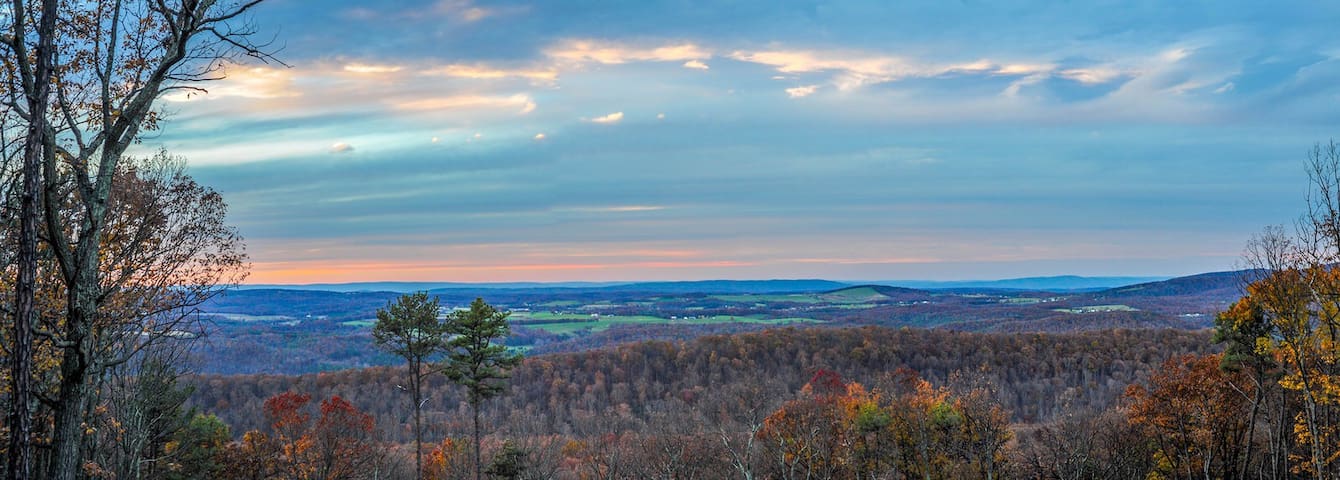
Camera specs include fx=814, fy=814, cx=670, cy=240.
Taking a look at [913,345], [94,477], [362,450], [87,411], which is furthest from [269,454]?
[913,345]

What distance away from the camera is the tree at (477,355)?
39.8m

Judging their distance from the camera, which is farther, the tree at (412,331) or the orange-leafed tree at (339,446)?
the orange-leafed tree at (339,446)

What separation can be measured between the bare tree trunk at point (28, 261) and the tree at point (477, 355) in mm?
30783

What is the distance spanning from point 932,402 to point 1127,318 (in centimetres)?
12681

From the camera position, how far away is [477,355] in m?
40.2

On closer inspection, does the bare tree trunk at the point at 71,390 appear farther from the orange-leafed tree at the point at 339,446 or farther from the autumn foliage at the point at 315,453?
the orange-leafed tree at the point at 339,446

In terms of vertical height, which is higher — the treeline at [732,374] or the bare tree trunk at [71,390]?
the bare tree trunk at [71,390]

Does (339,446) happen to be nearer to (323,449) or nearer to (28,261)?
(323,449)

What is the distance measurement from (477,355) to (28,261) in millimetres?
31638

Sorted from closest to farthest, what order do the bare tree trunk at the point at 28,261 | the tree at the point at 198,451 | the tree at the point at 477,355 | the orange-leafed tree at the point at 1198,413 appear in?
1. the bare tree trunk at the point at 28,261
2. the tree at the point at 198,451
3. the orange-leafed tree at the point at 1198,413
4. the tree at the point at 477,355

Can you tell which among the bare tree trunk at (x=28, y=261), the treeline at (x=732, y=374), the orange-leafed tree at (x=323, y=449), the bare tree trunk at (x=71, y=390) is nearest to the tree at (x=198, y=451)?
the orange-leafed tree at (x=323, y=449)

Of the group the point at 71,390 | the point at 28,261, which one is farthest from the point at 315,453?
the point at 28,261

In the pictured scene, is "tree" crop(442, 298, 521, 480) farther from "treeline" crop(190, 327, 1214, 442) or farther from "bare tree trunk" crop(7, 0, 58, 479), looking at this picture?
"treeline" crop(190, 327, 1214, 442)

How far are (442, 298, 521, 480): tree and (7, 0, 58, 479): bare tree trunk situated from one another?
30783mm
